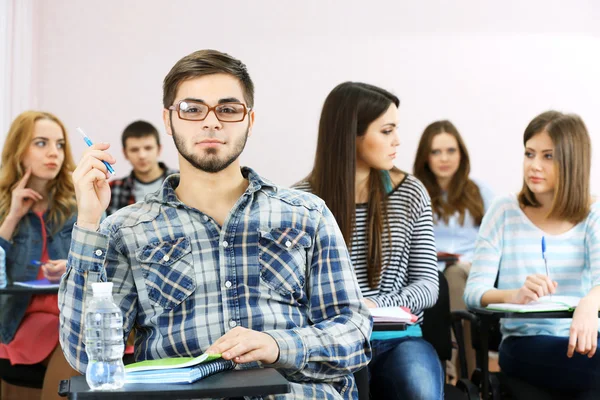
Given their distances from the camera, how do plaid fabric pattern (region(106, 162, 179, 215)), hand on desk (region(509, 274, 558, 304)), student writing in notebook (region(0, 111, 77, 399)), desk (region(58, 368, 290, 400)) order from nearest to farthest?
1. desk (region(58, 368, 290, 400))
2. hand on desk (region(509, 274, 558, 304))
3. student writing in notebook (region(0, 111, 77, 399))
4. plaid fabric pattern (region(106, 162, 179, 215))

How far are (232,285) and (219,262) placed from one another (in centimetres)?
6

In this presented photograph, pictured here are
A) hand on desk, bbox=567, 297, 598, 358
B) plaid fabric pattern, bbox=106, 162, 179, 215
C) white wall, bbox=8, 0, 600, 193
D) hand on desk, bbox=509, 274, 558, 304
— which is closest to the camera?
hand on desk, bbox=567, 297, 598, 358

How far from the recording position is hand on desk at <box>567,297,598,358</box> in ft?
7.75

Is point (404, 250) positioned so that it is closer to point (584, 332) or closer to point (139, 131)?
point (584, 332)

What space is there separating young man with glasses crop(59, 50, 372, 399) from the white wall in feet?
13.0

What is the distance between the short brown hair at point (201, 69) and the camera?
74.2 inches

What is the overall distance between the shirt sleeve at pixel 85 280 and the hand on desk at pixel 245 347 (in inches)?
12.9

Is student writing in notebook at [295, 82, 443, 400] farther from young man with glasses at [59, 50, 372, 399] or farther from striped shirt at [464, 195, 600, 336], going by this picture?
young man with glasses at [59, 50, 372, 399]

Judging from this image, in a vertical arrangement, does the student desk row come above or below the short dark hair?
below

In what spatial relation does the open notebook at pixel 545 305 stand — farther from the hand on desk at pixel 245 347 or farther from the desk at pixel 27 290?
the desk at pixel 27 290

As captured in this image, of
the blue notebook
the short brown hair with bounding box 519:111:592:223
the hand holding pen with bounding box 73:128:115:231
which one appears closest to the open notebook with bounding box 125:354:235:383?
the blue notebook

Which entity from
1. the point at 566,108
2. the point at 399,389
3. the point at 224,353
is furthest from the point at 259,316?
the point at 566,108

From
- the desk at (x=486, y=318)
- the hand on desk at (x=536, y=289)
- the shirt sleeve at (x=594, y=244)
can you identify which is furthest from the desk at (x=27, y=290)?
the shirt sleeve at (x=594, y=244)

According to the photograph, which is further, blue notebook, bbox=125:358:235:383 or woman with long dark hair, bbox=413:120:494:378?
woman with long dark hair, bbox=413:120:494:378
